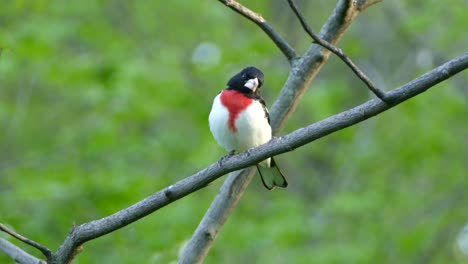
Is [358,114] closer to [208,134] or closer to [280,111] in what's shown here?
[280,111]

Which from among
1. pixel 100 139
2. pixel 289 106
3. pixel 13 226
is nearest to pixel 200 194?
pixel 100 139

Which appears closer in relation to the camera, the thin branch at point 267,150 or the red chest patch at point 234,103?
the thin branch at point 267,150

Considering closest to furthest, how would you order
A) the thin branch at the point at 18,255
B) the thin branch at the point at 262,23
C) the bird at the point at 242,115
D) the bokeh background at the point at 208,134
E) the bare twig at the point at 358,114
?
the bare twig at the point at 358,114, the thin branch at the point at 262,23, the thin branch at the point at 18,255, the bird at the point at 242,115, the bokeh background at the point at 208,134

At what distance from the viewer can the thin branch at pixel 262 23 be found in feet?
11.1

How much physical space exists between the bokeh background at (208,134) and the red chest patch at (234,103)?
8.61 feet

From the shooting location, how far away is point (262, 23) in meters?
3.95

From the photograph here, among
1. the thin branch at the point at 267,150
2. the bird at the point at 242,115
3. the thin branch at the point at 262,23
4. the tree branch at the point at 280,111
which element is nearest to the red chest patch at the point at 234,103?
the bird at the point at 242,115

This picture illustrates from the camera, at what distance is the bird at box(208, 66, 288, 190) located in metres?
4.70

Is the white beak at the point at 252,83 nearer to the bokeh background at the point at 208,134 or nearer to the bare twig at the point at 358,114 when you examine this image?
the bare twig at the point at 358,114

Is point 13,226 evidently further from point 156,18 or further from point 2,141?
point 156,18

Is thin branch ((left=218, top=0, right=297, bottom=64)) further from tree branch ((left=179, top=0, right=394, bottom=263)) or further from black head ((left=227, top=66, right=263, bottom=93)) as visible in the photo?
black head ((left=227, top=66, right=263, bottom=93))

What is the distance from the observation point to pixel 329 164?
45.0 ft

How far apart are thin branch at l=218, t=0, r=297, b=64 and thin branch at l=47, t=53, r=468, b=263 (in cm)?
58

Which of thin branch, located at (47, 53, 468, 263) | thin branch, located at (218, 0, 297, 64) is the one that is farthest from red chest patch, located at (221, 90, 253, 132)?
thin branch, located at (47, 53, 468, 263)
